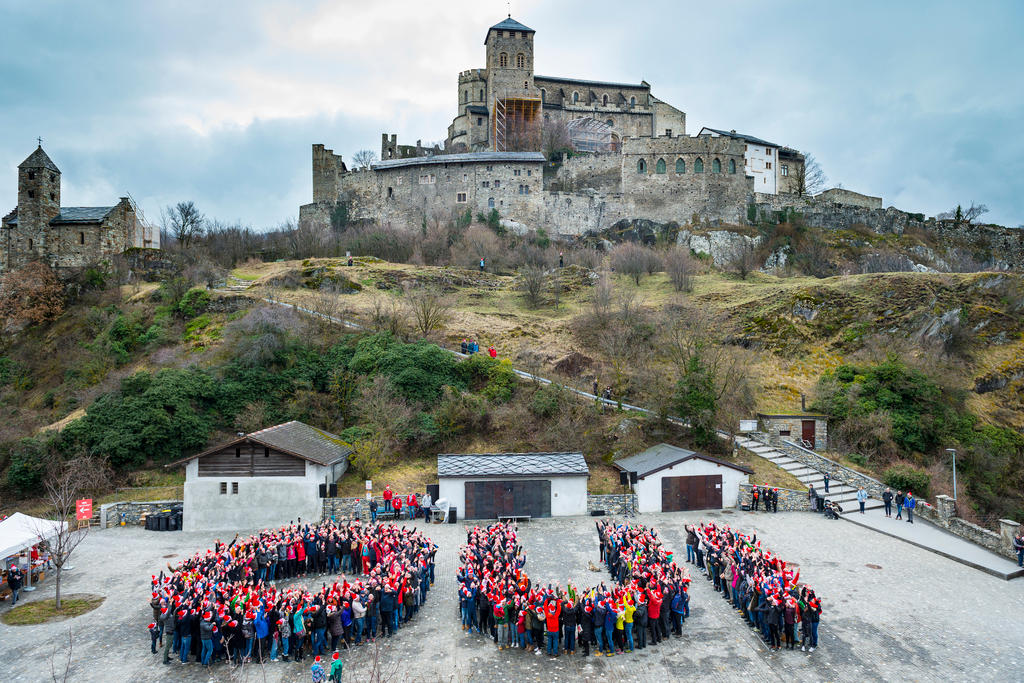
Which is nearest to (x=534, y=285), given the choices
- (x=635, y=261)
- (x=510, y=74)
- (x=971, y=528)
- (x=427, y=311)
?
(x=635, y=261)

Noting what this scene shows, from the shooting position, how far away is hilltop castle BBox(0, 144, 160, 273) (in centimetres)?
4134

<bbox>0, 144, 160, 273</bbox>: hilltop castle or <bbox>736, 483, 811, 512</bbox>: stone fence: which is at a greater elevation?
<bbox>0, 144, 160, 273</bbox>: hilltop castle

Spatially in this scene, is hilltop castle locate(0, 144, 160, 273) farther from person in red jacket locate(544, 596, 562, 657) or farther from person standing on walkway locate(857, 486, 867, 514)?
person standing on walkway locate(857, 486, 867, 514)

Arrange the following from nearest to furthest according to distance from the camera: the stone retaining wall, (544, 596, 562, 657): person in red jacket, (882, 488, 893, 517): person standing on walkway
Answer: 1. (544, 596, 562, 657): person in red jacket
2. (882, 488, 893, 517): person standing on walkway
3. the stone retaining wall

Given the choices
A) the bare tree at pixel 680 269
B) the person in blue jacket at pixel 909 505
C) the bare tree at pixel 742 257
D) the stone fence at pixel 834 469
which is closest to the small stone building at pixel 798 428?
the stone fence at pixel 834 469

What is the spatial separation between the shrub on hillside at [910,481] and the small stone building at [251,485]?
2058cm

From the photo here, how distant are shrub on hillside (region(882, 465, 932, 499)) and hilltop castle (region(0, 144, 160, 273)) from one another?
156 feet

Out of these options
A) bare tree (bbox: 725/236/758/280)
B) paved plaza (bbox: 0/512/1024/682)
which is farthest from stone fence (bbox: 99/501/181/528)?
bare tree (bbox: 725/236/758/280)

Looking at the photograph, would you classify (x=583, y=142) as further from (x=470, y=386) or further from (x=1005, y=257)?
(x=470, y=386)

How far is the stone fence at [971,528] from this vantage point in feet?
57.3

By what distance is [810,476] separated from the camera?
977 inches

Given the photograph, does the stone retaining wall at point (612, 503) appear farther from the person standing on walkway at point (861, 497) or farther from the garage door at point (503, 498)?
the person standing on walkway at point (861, 497)

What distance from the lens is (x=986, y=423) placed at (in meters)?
29.0

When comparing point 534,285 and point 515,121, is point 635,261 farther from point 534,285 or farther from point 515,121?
point 515,121
